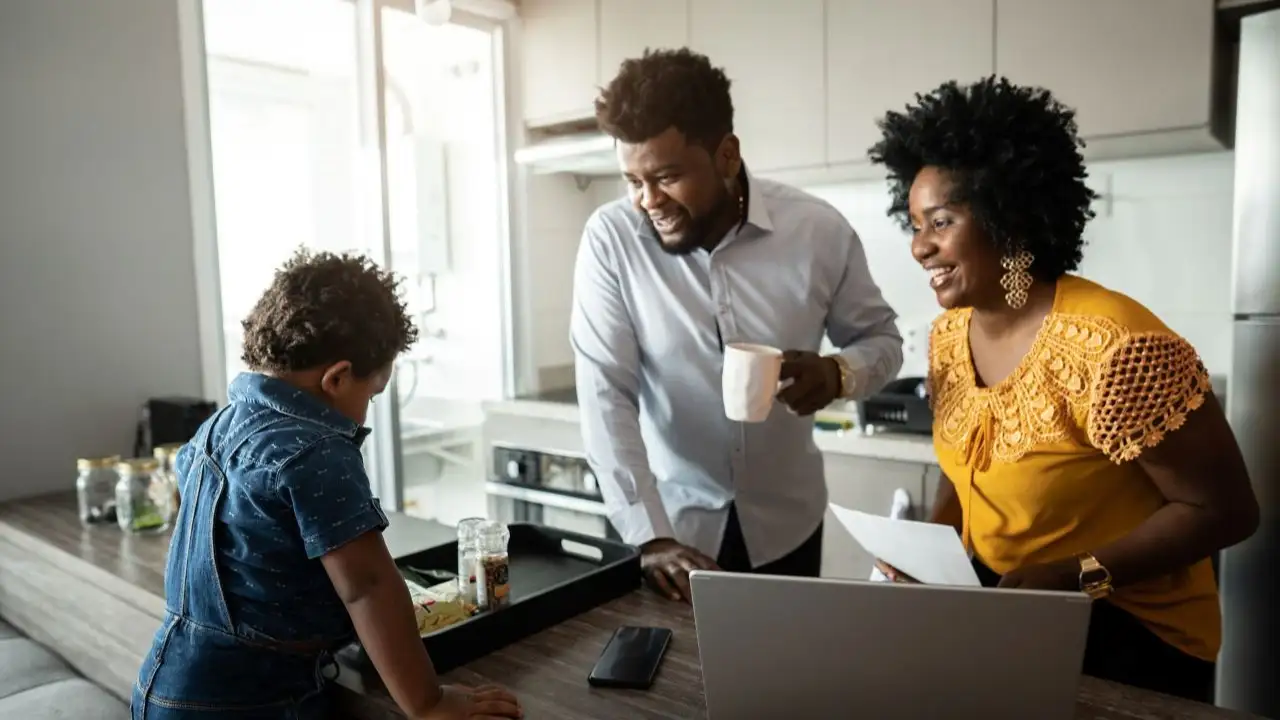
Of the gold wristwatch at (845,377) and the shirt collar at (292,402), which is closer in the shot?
the shirt collar at (292,402)

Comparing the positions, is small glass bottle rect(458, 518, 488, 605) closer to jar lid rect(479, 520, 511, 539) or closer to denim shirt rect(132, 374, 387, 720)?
jar lid rect(479, 520, 511, 539)

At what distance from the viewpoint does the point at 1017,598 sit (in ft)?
2.36

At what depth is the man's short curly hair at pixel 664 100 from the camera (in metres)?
1.40

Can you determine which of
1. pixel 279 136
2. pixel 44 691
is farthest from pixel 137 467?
pixel 279 136

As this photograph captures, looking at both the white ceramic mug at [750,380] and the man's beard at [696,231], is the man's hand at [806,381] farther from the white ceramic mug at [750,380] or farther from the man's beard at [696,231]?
the man's beard at [696,231]

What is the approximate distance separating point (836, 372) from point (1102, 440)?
0.41 m

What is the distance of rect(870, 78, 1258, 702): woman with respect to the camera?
107 centimetres

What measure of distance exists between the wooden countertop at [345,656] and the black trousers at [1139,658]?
0.76 ft

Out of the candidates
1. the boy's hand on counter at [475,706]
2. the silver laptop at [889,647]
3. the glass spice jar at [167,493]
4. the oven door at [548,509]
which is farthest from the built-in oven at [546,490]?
the silver laptop at [889,647]

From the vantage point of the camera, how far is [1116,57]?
6.95 ft

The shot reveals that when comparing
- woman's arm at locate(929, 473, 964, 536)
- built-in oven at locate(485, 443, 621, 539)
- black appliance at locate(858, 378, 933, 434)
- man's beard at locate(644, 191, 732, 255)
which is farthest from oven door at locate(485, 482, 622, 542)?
woman's arm at locate(929, 473, 964, 536)

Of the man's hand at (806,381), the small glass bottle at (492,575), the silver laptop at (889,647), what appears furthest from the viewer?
the man's hand at (806,381)

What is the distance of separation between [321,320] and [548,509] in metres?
2.00

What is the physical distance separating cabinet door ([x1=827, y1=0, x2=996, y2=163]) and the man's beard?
109cm
